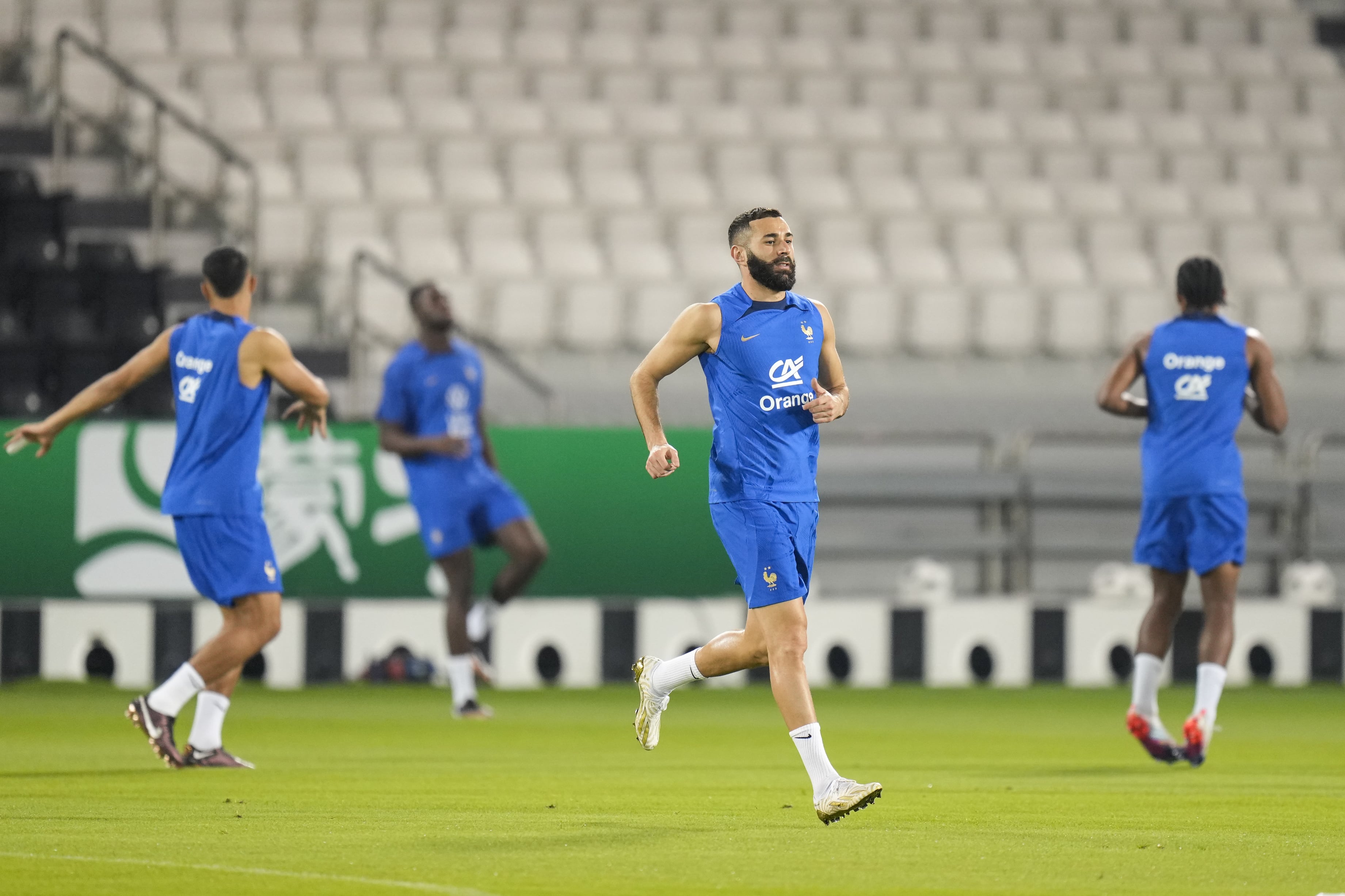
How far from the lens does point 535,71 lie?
2220cm

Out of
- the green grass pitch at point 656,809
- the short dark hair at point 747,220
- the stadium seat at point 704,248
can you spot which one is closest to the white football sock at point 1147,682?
the green grass pitch at point 656,809

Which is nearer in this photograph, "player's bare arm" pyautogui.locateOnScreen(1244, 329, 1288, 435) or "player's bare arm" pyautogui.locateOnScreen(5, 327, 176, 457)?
"player's bare arm" pyautogui.locateOnScreen(5, 327, 176, 457)

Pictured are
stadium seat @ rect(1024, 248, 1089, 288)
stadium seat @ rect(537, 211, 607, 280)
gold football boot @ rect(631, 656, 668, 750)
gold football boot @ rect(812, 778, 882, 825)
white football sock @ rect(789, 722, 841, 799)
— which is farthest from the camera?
stadium seat @ rect(1024, 248, 1089, 288)

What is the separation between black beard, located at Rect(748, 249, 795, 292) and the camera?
6957 millimetres

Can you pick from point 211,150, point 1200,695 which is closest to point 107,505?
point 211,150

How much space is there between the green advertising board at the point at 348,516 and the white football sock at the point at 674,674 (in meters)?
7.33

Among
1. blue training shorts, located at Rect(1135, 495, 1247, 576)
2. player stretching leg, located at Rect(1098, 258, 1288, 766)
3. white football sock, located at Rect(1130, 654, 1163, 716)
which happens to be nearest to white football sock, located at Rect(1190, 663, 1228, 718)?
player stretching leg, located at Rect(1098, 258, 1288, 766)

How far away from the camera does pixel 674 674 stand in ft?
25.0

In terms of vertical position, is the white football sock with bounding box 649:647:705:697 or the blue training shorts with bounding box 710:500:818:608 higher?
the blue training shorts with bounding box 710:500:818:608

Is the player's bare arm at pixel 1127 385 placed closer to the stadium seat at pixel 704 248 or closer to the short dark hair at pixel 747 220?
the short dark hair at pixel 747 220

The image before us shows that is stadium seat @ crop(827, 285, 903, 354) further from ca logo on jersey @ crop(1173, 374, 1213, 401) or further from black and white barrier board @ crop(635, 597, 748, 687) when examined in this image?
ca logo on jersey @ crop(1173, 374, 1213, 401)

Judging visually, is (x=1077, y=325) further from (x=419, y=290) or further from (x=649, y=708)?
(x=649, y=708)

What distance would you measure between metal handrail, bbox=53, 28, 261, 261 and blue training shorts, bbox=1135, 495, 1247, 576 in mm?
9605

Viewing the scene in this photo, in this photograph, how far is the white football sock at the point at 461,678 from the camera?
475 inches
